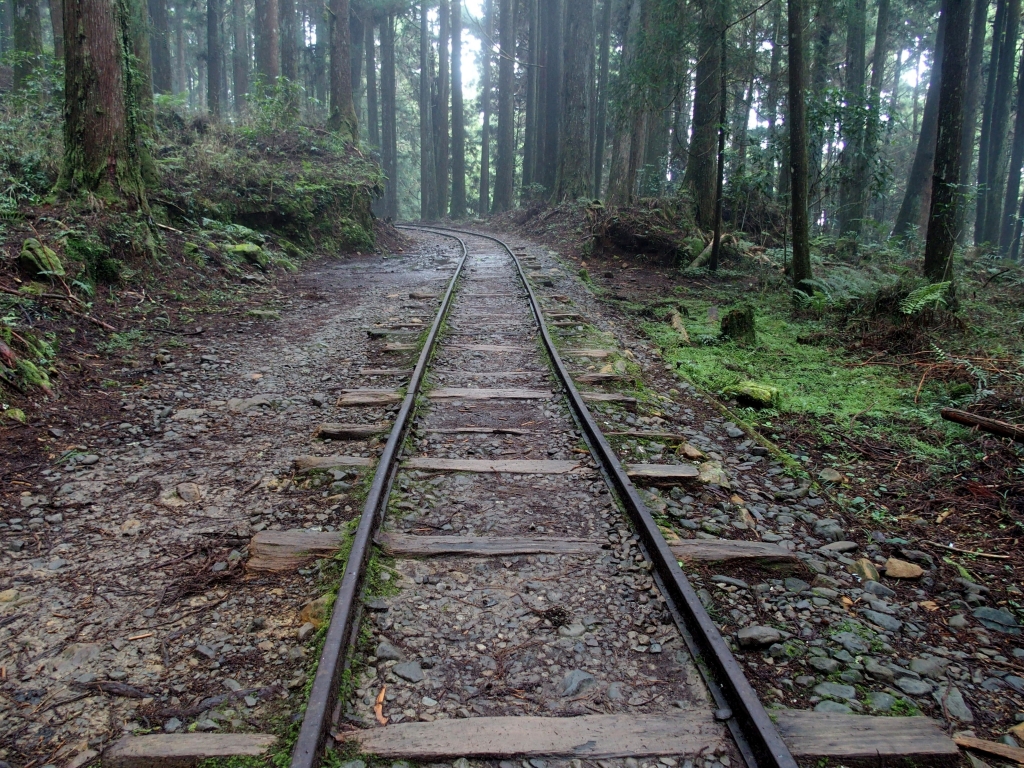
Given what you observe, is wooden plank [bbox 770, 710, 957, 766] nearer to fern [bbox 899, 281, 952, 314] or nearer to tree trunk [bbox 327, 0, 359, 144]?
fern [bbox 899, 281, 952, 314]

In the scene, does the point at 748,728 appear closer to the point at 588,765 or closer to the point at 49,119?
the point at 588,765

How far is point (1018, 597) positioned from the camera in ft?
10.5

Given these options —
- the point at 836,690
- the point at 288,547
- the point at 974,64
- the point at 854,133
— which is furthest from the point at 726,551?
the point at 974,64

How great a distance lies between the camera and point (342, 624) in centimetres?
259

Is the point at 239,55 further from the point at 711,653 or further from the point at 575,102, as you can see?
the point at 711,653

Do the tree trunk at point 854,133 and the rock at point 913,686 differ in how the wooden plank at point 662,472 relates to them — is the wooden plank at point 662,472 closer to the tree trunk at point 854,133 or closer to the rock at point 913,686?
the rock at point 913,686

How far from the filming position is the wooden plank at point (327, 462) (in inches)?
172

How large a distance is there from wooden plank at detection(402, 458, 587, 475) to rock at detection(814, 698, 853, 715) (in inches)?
85.4

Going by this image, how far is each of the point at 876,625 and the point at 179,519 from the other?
377 centimetres

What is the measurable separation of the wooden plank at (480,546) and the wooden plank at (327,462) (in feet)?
3.28

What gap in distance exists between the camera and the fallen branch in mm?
4339

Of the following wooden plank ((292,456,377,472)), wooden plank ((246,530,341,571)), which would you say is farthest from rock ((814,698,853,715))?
wooden plank ((292,456,377,472))

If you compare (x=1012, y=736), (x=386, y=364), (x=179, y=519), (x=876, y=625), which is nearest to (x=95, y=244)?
(x=386, y=364)

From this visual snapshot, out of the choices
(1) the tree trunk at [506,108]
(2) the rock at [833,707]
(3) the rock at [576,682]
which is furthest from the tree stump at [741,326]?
(1) the tree trunk at [506,108]
